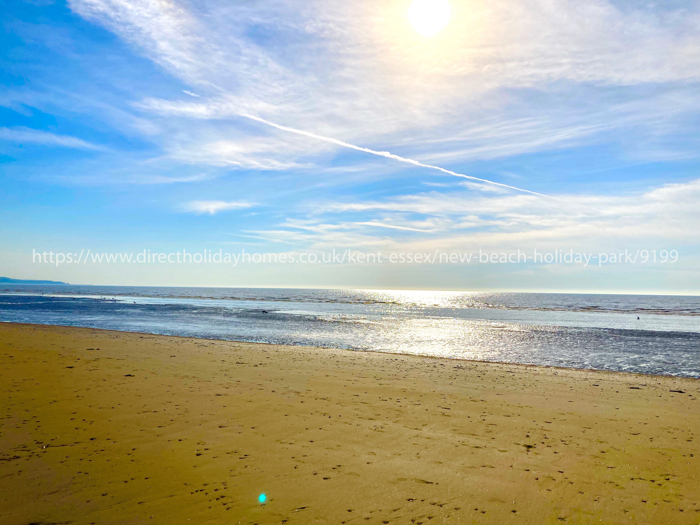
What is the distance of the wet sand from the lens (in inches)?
231

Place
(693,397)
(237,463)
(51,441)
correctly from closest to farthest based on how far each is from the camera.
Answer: (237,463) < (51,441) < (693,397)

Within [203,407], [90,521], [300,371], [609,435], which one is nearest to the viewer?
[90,521]

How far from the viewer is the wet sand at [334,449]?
5.86m

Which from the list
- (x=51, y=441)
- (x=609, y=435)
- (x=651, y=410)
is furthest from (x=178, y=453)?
(x=651, y=410)

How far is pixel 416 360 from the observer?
Result: 21.0m

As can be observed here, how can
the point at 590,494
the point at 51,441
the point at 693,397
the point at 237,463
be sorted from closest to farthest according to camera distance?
A: the point at 590,494
the point at 237,463
the point at 51,441
the point at 693,397

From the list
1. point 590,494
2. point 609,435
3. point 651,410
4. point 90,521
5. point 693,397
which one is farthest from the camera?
point 693,397

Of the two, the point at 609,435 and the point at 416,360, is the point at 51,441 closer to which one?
the point at 609,435

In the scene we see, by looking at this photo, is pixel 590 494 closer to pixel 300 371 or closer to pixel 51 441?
pixel 51 441

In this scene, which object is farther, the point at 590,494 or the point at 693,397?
the point at 693,397

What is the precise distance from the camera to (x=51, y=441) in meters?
7.86

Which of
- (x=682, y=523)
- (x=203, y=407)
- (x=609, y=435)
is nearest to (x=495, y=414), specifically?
(x=609, y=435)

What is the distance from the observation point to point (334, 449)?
26.2ft

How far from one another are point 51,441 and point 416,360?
16370mm
